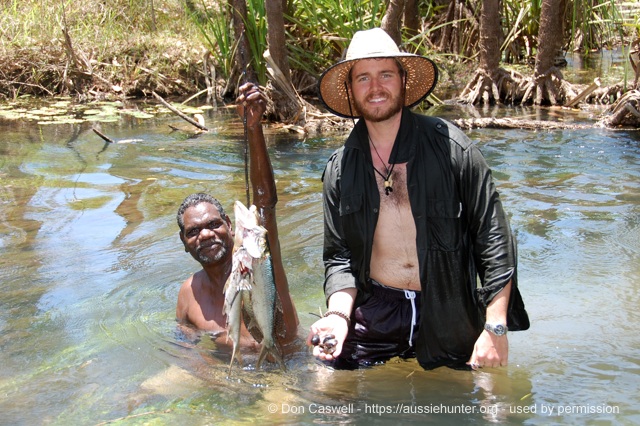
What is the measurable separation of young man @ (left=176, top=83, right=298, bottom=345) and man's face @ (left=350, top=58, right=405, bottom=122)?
2.15 feet

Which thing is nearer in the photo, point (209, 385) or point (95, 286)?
point (209, 385)

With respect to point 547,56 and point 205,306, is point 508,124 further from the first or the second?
point 205,306

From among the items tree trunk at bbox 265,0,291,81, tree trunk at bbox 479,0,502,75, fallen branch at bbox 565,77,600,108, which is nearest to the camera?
tree trunk at bbox 265,0,291,81

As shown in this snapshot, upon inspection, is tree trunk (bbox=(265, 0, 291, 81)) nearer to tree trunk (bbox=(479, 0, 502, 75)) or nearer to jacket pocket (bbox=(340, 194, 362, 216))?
tree trunk (bbox=(479, 0, 502, 75))

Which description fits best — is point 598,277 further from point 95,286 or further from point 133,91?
point 133,91

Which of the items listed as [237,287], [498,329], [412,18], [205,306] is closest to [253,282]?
[237,287]

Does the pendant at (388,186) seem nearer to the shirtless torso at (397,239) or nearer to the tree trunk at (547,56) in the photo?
→ the shirtless torso at (397,239)

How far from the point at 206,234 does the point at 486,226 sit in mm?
1980

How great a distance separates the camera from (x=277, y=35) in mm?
12227

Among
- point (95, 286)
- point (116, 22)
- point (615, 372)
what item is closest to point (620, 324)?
point (615, 372)

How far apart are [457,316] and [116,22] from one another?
15.9 m

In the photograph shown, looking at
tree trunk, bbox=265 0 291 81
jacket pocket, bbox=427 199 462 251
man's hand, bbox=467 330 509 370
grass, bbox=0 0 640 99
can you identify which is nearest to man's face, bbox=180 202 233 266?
jacket pocket, bbox=427 199 462 251

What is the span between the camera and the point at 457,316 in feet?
13.3

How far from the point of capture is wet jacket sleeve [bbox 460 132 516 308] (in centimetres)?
378
